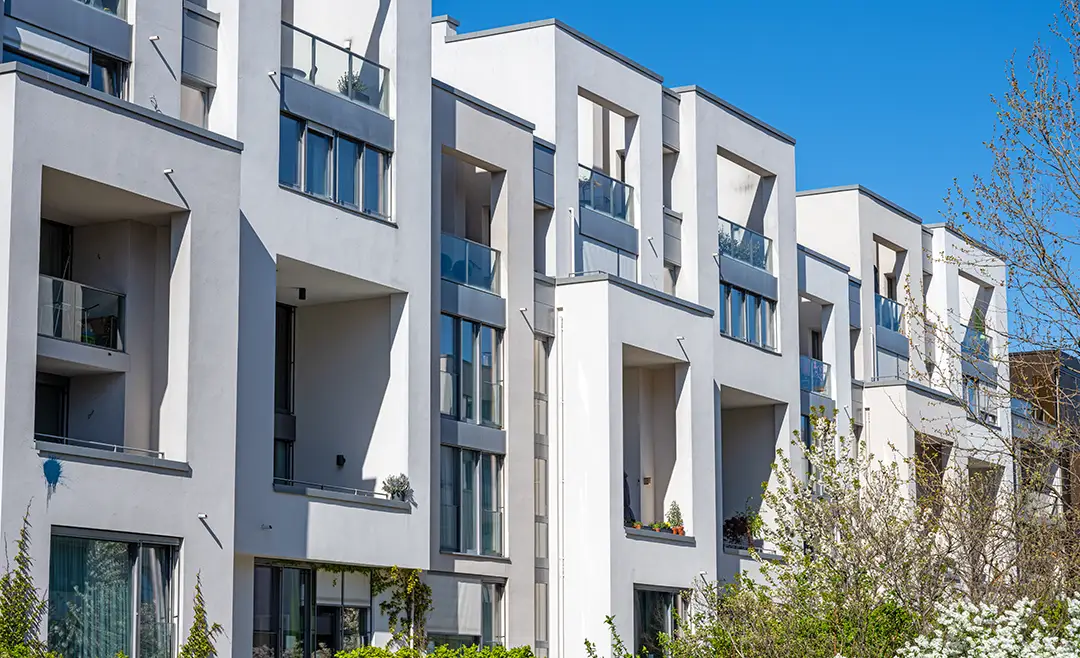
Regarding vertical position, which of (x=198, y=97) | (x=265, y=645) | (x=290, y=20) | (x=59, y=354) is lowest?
(x=265, y=645)

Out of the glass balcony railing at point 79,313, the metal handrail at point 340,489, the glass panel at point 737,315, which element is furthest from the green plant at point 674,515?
the glass balcony railing at point 79,313

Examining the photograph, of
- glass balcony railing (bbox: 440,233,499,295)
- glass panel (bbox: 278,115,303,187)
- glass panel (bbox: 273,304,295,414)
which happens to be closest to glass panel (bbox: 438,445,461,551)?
glass panel (bbox: 273,304,295,414)

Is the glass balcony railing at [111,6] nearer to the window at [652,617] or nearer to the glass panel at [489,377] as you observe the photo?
the glass panel at [489,377]

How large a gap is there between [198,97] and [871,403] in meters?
28.1

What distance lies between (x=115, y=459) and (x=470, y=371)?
37.5ft

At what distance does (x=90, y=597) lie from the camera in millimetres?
23297

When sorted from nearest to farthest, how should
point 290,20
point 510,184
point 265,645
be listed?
point 265,645
point 290,20
point 510,184

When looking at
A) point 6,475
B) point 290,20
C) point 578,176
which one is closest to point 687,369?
point 578,176

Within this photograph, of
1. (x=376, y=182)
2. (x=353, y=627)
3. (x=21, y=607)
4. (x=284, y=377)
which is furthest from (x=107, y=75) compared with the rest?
(x=353, y=627)

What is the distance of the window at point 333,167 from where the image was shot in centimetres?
2950

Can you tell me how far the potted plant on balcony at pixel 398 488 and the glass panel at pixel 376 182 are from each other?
4920mm

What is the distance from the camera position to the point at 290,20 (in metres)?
32.2

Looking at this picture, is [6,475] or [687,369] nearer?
[6,475]

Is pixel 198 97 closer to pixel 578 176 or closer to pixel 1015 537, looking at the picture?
pixel 578 176
